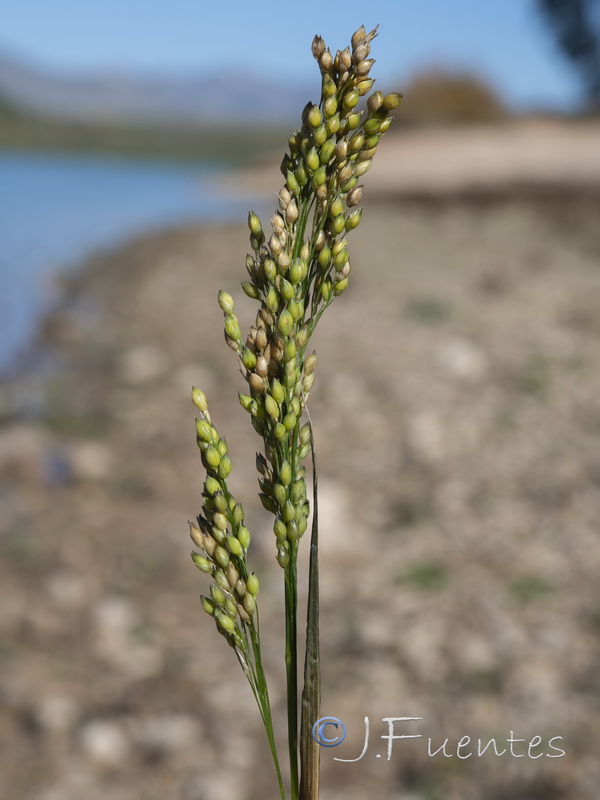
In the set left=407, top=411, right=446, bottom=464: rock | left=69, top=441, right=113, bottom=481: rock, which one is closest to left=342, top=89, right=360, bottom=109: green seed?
left=407, top=411, right=446, bottom=464: rock

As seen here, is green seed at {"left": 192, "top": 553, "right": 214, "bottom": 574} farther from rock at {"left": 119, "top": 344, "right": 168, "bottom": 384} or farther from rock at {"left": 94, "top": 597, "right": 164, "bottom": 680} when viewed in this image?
rock at {"left": 119, "top": 344, "right": 168, "bottom": 384}

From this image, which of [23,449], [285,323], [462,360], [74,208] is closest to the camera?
[285,323]

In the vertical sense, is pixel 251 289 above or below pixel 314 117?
below

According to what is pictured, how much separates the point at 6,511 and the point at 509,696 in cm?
311

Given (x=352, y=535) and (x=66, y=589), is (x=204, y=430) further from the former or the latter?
(x=352, y=535)

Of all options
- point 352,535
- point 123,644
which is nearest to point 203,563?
point 123,644

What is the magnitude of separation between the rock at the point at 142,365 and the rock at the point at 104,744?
394 cm

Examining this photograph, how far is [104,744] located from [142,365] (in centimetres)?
431

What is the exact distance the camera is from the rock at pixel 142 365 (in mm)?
7186

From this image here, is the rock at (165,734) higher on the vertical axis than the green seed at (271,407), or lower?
lower

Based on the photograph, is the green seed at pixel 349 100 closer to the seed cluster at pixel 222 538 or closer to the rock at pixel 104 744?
the seed cluster at pixel 222 538

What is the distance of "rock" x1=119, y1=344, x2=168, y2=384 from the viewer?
719 cm

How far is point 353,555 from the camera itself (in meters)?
4.66

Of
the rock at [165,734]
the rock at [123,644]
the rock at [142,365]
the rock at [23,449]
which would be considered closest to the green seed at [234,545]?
the rock at [165,734]
